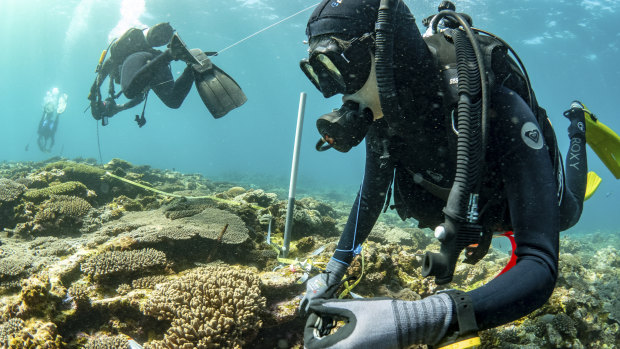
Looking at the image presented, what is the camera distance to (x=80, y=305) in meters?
3.03

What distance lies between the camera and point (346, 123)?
2.07 meters

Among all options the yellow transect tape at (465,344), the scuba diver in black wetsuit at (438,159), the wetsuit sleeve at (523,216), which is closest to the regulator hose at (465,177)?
Result: the scuba diver in black wetsuit at (438,159)

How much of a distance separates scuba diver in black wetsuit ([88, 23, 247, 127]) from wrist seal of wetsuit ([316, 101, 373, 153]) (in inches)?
203

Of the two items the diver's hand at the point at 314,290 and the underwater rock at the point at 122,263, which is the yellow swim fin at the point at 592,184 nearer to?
the diver's hand at the point at 314,290

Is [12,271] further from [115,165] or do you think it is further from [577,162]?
[115,165]

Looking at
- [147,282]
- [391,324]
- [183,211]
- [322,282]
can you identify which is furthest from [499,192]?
[183,211]

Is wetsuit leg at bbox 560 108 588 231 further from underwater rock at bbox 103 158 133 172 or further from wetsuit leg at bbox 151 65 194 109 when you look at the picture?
underwater rock at bbox 103 158 133 172

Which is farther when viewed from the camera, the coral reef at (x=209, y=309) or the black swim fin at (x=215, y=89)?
the black swim fin at (x=215, y=89)

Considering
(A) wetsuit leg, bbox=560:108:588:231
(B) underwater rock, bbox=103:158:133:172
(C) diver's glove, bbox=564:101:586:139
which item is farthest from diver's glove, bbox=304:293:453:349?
(B) underwater rock, bbox=103:158:133:172

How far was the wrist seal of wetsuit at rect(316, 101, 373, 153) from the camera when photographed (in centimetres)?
207

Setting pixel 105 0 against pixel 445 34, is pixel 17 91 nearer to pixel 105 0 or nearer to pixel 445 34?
pixel 105 0

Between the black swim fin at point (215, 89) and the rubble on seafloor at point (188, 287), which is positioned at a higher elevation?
the black swim fin at point (215, 89)

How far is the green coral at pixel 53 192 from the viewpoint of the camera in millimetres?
6465

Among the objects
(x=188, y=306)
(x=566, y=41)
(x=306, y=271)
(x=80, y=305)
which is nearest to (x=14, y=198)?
(x=80, y=305)
